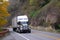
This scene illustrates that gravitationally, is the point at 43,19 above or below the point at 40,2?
below

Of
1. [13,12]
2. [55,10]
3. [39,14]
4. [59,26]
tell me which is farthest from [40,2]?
[13,12]

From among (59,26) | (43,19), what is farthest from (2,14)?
(43,19)

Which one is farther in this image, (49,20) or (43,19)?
(43,19)

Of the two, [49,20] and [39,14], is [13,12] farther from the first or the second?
[49,20]

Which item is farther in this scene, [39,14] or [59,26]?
[39,14]

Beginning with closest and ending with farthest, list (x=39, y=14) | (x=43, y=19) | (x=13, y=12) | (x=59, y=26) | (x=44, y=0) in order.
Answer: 1. (x=59, y=26)
2. (x=43, y=19)
3. (x=39, y=14)
4. (x=44, y=0)
5. (x=13, y=12)

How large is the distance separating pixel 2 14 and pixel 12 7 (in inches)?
2986

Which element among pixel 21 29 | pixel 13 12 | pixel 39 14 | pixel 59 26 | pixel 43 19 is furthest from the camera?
pixel 13 12

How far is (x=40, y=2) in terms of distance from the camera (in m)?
82.2

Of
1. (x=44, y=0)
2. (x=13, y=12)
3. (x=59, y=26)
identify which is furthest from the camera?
(x=13, y=12)

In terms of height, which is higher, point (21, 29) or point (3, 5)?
point (3, 5)

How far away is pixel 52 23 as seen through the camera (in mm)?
56844

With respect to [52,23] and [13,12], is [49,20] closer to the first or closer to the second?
[52,23]

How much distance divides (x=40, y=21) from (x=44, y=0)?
517 inches
